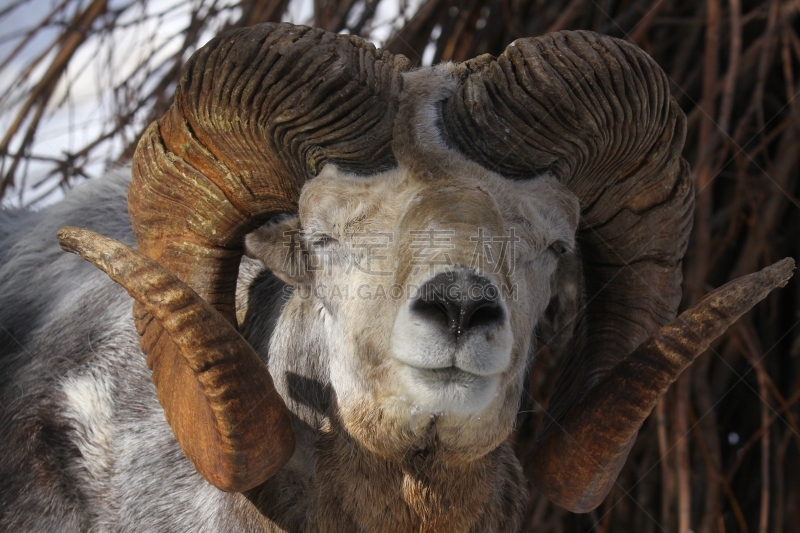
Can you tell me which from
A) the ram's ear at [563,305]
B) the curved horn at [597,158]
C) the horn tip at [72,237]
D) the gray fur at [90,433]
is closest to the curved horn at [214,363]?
the horn tip at [72,237]

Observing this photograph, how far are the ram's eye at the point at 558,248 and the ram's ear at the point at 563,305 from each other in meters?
0.29

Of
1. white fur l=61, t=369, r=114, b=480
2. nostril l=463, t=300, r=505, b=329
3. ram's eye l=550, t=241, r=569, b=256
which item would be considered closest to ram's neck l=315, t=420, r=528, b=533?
nostril l=463, t=300, r=505, b=329

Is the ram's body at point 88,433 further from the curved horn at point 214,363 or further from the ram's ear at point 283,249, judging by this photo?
the ram's ear at point 283,249

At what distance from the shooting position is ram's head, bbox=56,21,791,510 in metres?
2.82

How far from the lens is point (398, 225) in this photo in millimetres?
2959

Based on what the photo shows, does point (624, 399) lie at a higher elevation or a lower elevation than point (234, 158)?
lower

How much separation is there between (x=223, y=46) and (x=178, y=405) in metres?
1.33

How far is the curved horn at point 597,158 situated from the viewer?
10.5 feet

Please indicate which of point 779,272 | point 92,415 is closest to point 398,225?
point 779,272

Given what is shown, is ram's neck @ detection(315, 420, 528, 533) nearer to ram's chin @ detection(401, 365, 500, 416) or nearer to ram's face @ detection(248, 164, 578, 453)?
ram's face @ detection(248, 164, 578, 453)

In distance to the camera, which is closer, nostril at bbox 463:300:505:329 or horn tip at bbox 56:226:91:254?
nostril at bbox 463:300:505:329

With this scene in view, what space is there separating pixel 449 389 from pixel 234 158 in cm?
128

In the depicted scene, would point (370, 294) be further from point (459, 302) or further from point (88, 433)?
point (88, 433)

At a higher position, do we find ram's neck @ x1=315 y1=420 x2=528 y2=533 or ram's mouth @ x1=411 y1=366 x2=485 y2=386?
ram's mouth @ x1=411 y1=366 x2=485 y2=386
